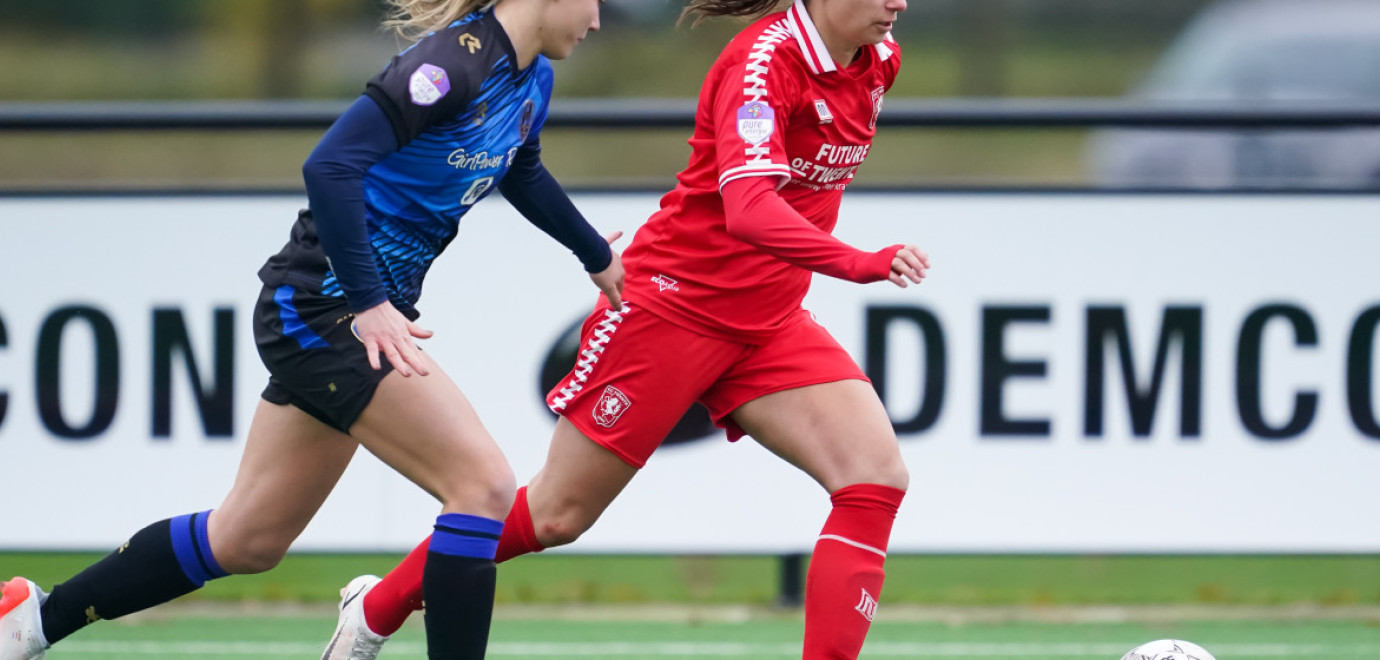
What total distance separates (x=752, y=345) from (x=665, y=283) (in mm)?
224

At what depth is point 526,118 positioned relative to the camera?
136 inches

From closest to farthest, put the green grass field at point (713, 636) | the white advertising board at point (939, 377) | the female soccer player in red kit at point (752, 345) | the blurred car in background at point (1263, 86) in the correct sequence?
the female soccer player in red kit at point (752, 345), the green grass field at point (713, 636), the white advertising board at point (939, 377), the blurred car in background at point (1263, 86)

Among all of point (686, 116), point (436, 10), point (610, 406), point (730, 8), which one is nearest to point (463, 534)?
point (610, 406)

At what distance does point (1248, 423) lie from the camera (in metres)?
5.26

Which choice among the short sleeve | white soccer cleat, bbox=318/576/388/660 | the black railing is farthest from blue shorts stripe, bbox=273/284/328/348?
the black railing

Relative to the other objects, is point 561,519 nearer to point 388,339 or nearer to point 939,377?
point 388,339

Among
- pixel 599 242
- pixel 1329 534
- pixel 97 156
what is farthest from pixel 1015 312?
pixel 97 156

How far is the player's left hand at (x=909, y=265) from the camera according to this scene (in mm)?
3113

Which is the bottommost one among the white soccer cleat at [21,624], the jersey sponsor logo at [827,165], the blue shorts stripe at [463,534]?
the white soccer cleat at [21,624]

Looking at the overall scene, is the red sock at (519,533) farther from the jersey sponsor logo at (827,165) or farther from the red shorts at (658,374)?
the jersey sponsor logo at (827,165)

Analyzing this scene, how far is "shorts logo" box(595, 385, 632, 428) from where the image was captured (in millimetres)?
3666

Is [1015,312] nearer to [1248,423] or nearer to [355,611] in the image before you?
[1248,423]

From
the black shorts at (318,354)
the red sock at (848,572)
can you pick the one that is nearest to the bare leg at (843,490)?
the red sock at (848,572)

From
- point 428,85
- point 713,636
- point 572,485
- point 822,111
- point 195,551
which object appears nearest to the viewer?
point 428,85
